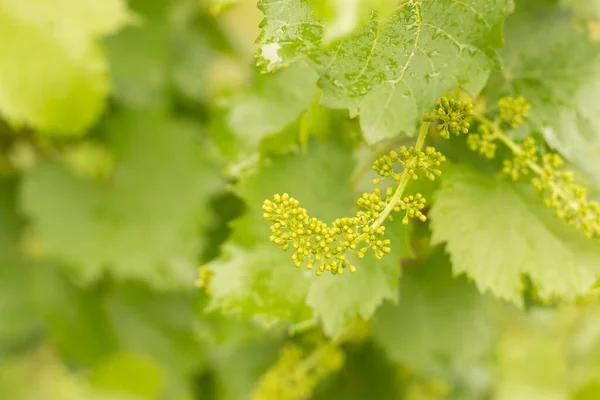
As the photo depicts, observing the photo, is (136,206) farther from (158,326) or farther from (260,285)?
(260,285)

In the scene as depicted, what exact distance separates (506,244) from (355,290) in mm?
110

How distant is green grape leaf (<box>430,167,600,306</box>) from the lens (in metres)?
0.40

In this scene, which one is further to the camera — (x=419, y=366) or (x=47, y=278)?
(x=47, y=278)

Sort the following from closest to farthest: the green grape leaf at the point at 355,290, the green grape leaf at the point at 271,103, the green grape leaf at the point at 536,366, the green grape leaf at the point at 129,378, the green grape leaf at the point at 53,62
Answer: the green grape leaf at the point at 355,290 → the green grape leaf at the point at 271,103 → the green grape leaf at the point at 53,62 → the green grape leaf at the point at 129,378 → the green grape leaf at the point at 536,366

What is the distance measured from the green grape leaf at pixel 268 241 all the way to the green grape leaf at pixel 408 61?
0.11 m

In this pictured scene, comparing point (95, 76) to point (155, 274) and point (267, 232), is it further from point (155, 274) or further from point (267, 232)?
point (267, 232)

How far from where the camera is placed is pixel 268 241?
1.45ft

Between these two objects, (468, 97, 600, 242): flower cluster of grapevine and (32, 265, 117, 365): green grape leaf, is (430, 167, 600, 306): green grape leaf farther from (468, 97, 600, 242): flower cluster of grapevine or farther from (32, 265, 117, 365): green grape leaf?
(32, 265, 117, 365): green grape leaf

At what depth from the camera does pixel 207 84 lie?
3.76 ft

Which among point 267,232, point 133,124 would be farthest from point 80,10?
point 267,232

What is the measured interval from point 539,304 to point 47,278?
795 mm

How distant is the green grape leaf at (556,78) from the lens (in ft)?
1.41

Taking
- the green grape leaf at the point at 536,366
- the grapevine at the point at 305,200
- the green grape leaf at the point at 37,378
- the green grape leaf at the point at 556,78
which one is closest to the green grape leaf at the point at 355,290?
the grapevine at the point at 305,200

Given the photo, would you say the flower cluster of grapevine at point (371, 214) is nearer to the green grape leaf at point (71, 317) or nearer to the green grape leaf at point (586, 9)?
the green grape leaf at point (586, 9)
